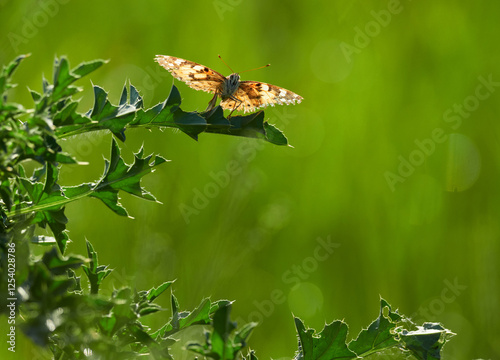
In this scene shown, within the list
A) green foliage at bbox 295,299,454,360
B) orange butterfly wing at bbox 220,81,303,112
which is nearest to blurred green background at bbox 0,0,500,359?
orange butterfly wing at bbox 220,81,303,112

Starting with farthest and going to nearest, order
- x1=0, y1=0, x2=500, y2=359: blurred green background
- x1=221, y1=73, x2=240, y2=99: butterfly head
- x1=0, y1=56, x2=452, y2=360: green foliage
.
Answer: x1=0, y1=0, x2=500, y2=359: blurred green background
x1=221, y1=73, x2=240, y2=99: butterfly head
x1=0, y1=56, x2=452, y2=360: green foliage

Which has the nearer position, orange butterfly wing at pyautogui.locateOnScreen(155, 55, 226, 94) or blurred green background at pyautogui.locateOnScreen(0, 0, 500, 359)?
orange butterfly wing at pyautogui.locateOnScreen(155, 55, 226, 94)

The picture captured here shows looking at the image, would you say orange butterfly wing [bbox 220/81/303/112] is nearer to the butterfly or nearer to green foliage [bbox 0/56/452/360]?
the butterfly

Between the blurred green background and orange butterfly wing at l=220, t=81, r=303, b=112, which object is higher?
orange butterfly wing at l=220, t=81, r=303, b=112

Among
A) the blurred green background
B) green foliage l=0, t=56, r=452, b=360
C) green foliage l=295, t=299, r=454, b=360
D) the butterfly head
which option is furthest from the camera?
the blurred green background

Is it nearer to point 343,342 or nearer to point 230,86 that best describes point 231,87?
point 230,86
